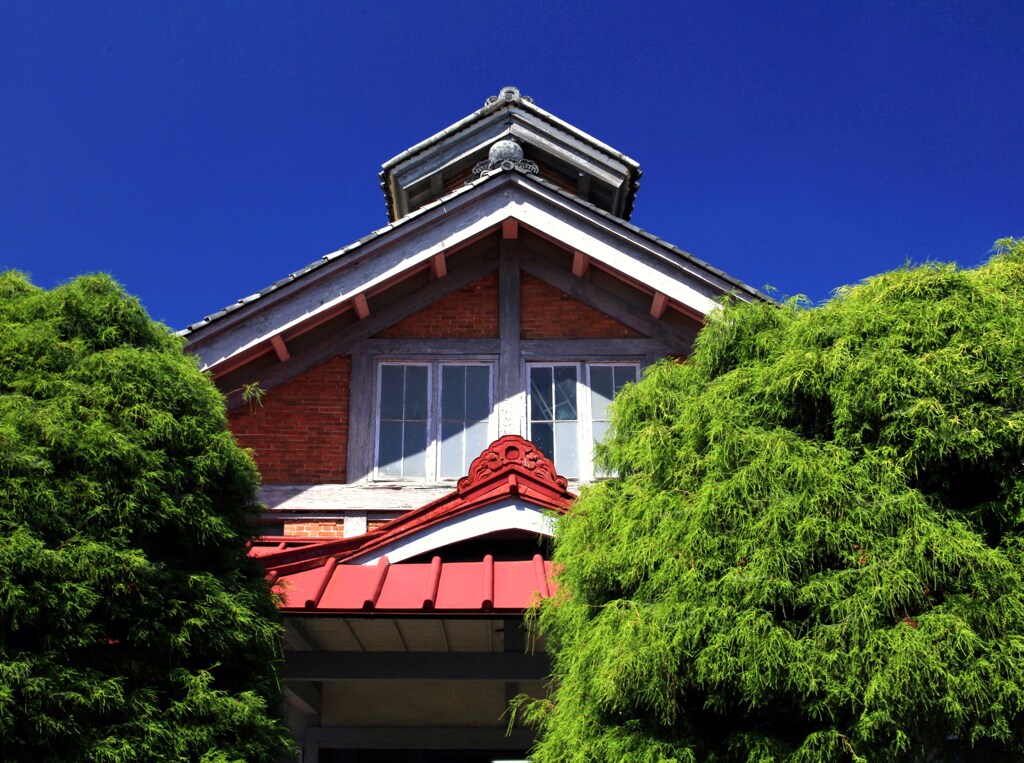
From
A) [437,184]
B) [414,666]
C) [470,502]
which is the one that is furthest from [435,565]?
[437,184]

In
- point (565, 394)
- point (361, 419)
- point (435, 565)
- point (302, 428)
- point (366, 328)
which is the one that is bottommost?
point (435, 565)

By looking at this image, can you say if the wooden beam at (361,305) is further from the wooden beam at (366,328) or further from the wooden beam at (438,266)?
the wooden beam at (438,266)

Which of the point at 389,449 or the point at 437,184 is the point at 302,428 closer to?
the point at 389,449

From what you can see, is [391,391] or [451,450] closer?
[451,450]

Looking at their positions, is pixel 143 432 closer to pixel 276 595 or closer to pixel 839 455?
pixel 276 595

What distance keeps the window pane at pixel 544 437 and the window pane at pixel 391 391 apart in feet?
4.89

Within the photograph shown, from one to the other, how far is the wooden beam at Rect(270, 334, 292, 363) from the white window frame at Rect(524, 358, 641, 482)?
2.64m

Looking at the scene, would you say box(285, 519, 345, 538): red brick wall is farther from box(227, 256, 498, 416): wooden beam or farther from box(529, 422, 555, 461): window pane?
box(529, 422, 555, 461): window pane

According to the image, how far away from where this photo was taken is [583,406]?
10.8 metres

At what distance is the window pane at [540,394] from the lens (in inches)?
426

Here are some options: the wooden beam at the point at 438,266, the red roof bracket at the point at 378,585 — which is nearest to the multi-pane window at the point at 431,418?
the wooden beam at the point at 438,266

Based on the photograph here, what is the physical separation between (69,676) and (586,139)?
429 inches

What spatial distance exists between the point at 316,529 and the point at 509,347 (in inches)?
114

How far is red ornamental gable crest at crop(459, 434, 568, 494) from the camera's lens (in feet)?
26.5
